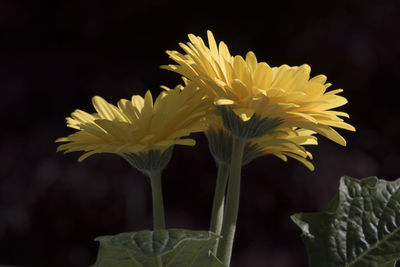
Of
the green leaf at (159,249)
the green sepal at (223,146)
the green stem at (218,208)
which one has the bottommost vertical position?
the green leaf at (159,249)

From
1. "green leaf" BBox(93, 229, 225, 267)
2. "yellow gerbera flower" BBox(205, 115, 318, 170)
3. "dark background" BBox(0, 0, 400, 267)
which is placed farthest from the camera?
"dark background" BBox(0, 0, 400, 267)

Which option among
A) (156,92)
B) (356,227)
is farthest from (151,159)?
(156,92)

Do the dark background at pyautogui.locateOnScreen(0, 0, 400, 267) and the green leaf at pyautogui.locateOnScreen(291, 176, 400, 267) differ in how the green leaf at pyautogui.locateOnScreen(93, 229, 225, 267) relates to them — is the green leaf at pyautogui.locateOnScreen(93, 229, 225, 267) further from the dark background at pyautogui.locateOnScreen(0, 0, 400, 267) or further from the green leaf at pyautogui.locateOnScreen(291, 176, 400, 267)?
the dark background at pyautogui.locateOnScreen(0, 0, 400, 267)

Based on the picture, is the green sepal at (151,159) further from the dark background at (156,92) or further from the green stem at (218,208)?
the dark background at (156,92)

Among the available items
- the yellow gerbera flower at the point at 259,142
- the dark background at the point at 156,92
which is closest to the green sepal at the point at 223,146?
the yellow gerbera flower at the point at 259,142

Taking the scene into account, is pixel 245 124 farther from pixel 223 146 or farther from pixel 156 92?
pixel 156 92

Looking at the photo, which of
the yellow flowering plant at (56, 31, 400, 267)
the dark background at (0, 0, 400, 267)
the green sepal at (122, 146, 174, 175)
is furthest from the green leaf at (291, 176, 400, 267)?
the dark background at (0, 0, 400, 267)
